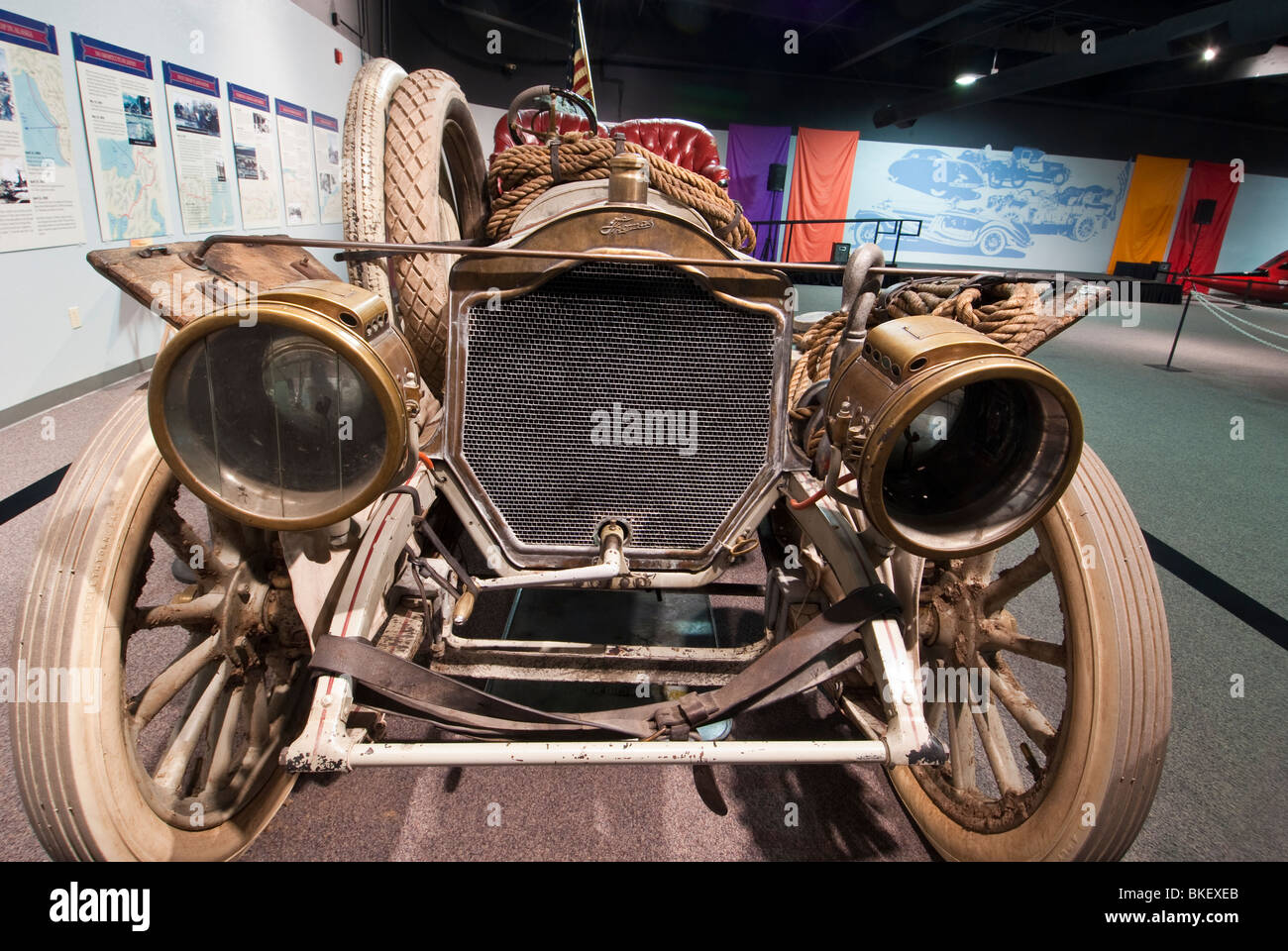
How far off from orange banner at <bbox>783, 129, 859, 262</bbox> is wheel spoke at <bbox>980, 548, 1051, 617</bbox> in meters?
10.9

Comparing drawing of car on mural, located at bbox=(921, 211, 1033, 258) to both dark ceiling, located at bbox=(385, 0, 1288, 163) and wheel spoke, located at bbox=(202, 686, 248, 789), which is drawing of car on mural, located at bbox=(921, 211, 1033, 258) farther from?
wheel spoke, located at bbox=(202, 686, 248, 789)

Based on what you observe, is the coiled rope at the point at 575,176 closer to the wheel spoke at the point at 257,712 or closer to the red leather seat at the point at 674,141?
the wheel spoke at the point at 257,712

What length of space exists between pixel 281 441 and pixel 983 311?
134cm

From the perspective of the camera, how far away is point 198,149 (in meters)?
4.57

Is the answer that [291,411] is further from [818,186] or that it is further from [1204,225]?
[1204,225]

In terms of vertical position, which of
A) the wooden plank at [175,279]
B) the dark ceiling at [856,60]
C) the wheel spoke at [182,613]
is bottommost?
the wheel spoke at [182,613]

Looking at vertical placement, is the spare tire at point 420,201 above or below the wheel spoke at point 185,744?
above

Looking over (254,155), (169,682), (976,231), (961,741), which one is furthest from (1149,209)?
(169,682)

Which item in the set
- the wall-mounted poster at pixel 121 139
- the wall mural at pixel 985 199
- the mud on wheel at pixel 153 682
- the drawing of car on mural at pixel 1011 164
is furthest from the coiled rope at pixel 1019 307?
the drawing of car on mural at pixel 1011 164

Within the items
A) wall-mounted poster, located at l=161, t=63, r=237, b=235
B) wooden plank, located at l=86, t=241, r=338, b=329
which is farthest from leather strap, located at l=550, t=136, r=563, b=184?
wall-mounted poster, located at l=161, t=63, r=237, b=235

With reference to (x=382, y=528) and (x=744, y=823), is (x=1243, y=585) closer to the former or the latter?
(x=744, y=823)

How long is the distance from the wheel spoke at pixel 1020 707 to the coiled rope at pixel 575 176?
1589mm

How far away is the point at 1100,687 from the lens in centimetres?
127

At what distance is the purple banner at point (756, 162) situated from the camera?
10938mm
